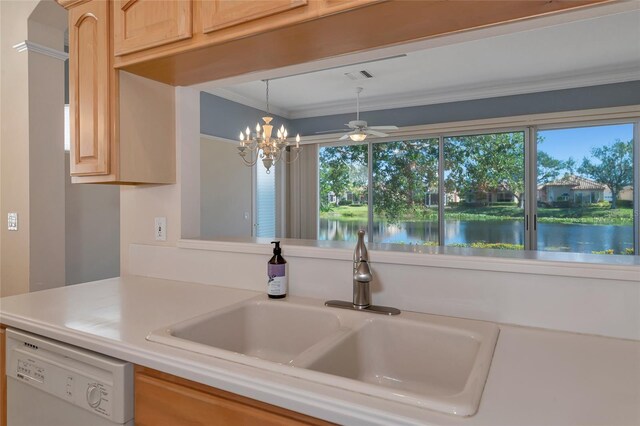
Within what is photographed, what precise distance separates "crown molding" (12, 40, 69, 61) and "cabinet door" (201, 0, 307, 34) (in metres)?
1.93

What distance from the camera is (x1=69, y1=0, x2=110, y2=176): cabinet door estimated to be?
1.48m

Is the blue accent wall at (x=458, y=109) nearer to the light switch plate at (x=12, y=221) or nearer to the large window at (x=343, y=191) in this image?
the large window at (x=343, y=191)

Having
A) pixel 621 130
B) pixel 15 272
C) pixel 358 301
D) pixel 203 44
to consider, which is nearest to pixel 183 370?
pixel 358 301

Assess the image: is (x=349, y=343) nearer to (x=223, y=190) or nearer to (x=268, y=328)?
(x=268, y=328)

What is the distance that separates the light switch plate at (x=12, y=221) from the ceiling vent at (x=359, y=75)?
3.17 m

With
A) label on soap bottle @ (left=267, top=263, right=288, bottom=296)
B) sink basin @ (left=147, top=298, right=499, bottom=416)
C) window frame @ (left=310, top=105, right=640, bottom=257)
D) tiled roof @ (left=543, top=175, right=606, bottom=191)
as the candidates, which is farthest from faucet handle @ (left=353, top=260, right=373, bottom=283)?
tiled roof @ (left=543, top=175, right=606, bottom=191)

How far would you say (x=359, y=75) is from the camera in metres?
4.10

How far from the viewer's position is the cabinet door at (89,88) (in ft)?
4.85

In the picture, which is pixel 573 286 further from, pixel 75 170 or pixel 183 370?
pixel 75 170

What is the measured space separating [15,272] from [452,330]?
2.83 m

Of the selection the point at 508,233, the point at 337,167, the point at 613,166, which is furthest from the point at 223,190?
the point at 613,166

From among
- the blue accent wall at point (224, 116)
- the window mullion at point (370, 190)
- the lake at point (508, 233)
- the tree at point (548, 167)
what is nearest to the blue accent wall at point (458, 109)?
the blue accent wall at point (224, 116)

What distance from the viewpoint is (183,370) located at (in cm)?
84

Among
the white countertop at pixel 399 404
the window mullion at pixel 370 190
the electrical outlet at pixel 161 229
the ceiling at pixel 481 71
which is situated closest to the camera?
the white countertop at pixel 399 404
